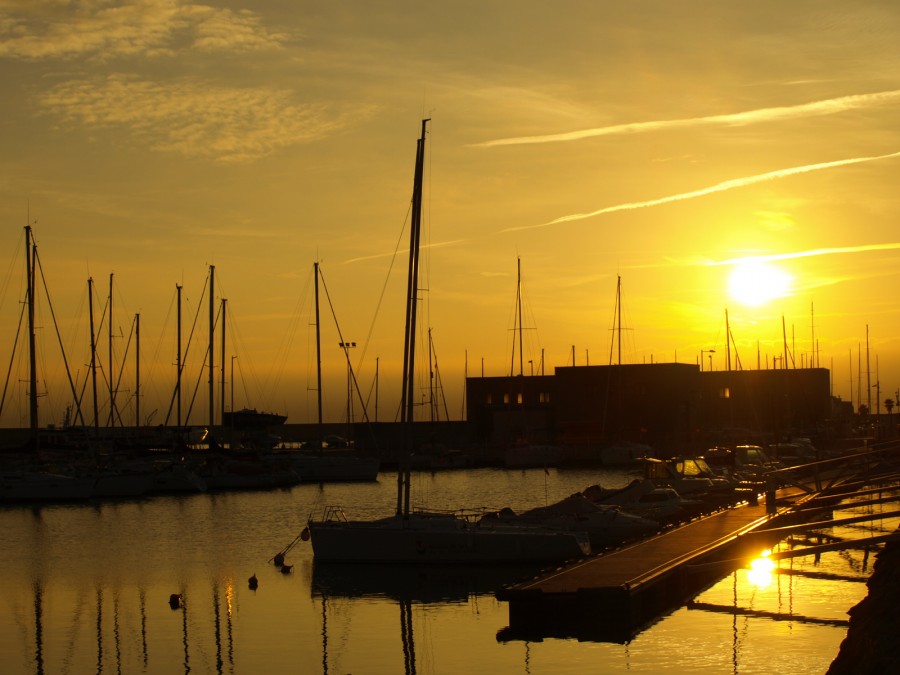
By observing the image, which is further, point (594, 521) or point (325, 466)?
point (325, 466)

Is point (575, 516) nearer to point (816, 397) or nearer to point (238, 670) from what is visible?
point (238, 670)

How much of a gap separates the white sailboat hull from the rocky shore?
380 inches

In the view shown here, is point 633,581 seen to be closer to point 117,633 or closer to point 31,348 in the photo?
point 117,633

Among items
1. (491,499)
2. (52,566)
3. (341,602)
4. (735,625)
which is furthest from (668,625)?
(491,499)

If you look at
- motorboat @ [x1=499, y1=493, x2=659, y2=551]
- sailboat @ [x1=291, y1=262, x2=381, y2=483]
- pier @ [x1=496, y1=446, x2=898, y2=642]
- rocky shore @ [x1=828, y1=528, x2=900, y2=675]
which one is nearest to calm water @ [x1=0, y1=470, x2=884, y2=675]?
pier @ [x1=496, y1=446, x2=898, y2=642]

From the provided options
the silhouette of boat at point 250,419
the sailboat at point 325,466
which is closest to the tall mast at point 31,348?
the sailboat at point 325,466

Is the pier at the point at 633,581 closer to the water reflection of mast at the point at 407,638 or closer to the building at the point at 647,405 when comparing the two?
the water reflection of mast at the point at 407,638

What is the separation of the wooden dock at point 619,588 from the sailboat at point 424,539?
2.85 m

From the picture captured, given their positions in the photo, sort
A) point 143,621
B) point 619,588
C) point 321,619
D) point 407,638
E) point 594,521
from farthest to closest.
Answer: point 594,521 → point 143,621 → point 321,619 → point 407,638 → point 619,588

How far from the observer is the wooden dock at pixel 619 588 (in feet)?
87.7

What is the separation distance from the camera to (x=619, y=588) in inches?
1059

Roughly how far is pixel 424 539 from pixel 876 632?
1699 cm

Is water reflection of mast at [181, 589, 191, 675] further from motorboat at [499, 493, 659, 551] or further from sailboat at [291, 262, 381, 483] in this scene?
sailboat at [291, 262, 381, 483]

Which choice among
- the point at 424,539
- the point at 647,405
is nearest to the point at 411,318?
the point at 424,539
